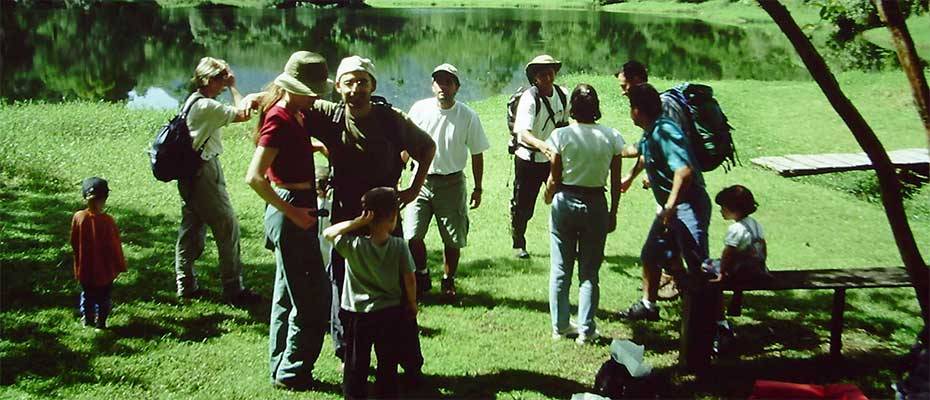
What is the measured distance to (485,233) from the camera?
8.88 meters

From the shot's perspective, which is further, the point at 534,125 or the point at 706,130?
the point at 534,125

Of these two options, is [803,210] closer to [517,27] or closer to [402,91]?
[402,91]

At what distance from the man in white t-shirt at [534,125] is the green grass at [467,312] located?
54cm

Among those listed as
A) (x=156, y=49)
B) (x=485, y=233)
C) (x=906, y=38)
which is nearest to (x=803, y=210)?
(x=485, y=233)

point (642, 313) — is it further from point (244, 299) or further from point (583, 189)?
point (244, 299)

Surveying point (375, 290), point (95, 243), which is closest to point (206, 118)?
point (95, 243)

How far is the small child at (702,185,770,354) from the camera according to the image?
5066 mm

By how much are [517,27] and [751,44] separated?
49.0ft

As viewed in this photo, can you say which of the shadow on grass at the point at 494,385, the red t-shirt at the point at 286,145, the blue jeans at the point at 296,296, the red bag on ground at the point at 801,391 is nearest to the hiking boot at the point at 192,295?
the blue jeans at the point at 296,296

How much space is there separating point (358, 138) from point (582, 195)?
163 centimetres

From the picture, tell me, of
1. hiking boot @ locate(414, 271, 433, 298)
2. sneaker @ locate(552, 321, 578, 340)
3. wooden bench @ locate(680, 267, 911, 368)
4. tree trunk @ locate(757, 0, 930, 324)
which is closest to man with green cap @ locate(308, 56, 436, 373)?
sneaker @ locate(552, 321, 578, 340)

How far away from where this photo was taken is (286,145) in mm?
4332

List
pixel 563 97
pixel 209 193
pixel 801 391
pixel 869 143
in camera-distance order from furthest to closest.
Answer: pixel 563 97 < pixel 209 193 < pixel 801 391 < pixel 869 143

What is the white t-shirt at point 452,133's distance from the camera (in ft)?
20.2
